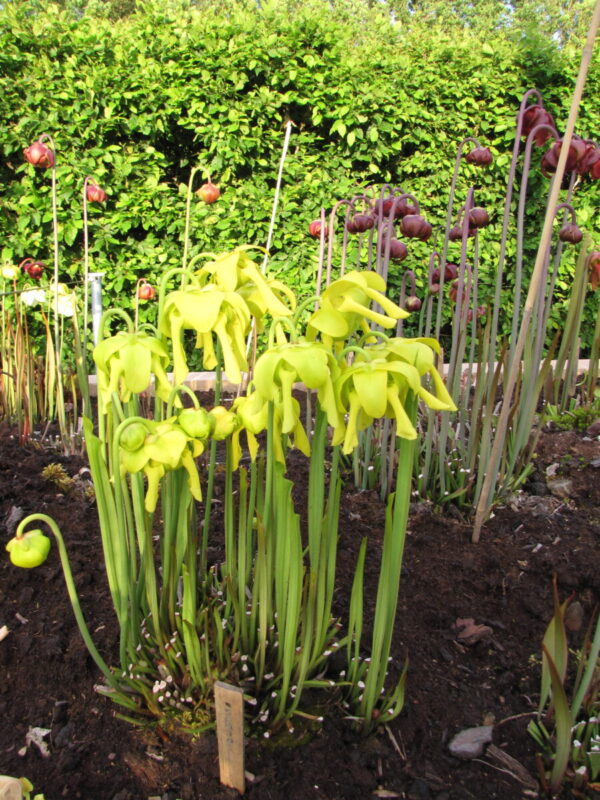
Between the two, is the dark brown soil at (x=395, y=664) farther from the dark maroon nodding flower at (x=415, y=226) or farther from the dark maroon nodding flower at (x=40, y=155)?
the dark maroon nodding flower at (x=40, y=155)

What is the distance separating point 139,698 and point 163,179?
4.03 metres

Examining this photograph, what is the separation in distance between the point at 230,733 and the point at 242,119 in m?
4.02

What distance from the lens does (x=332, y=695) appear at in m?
1.11

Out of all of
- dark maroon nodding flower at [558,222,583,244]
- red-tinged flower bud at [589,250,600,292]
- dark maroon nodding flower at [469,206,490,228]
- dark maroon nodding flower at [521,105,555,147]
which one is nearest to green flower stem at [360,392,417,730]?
dark maroon nodding flower at [469,206,490,228]

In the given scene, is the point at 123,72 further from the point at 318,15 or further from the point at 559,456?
the point at 559,456

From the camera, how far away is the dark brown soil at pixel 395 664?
0.98 meters

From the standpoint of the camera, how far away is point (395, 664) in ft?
4.00

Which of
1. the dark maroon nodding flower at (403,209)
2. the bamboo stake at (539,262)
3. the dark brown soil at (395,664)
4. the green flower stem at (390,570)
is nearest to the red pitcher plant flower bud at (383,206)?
the dark maroon nodding flower at (403,209)

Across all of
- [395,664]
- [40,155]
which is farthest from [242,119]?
[395,664]

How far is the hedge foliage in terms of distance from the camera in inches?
150

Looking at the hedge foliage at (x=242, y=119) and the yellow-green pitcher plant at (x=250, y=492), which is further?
the hedge foliage at (x=242, y=119)

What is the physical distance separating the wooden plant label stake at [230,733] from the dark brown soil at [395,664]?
0.15 ft

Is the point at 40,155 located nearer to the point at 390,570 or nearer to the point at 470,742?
the point at 390,570

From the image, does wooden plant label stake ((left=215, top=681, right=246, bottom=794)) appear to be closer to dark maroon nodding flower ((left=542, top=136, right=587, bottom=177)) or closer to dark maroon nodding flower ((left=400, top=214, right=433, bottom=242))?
dark maroon nodding flower ((left=400, top=214, right=433, bottom=242))
